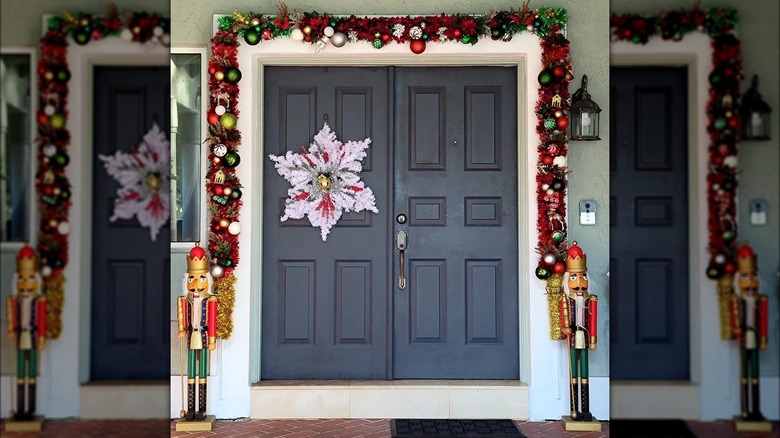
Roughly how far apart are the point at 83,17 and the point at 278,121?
14.3 feet

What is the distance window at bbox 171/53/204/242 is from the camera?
4582mm

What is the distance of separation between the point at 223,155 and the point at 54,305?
4.12 meters

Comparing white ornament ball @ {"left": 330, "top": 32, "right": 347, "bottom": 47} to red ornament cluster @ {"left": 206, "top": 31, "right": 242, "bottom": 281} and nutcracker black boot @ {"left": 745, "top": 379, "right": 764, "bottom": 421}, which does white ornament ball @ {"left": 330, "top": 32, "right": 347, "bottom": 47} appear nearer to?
red ornament cluster @ {"left": 206, "top": 31, "right": 242, "bottom": 281}

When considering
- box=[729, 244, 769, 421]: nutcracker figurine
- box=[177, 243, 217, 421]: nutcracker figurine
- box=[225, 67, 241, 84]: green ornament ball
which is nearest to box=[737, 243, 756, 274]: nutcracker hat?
box=[729, 244, 769, 421]: nutcracker figurine

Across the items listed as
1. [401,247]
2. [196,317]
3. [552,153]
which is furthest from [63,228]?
[401,247]

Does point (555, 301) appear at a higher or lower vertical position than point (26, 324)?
lower

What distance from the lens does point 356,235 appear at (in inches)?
187

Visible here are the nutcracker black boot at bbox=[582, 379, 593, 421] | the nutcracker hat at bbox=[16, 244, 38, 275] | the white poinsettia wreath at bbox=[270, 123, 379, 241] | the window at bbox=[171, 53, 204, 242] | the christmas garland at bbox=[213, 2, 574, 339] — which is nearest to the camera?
the nutcracker hat at bbox=[16, 244, 38, 275]

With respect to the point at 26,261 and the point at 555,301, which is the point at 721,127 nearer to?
the point at 26,261

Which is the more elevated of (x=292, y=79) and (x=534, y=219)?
(x=292, y=79)

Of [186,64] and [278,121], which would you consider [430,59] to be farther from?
[186,64]

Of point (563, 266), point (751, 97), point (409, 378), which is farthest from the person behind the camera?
point (409, 378)

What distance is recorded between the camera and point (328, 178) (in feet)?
15.3

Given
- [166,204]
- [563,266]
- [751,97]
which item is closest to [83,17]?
[166,204]
